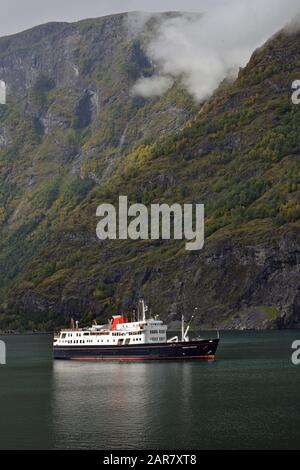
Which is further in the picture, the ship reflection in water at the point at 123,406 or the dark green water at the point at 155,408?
the ship reflection in water at the point at 123,406

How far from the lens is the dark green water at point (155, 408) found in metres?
105

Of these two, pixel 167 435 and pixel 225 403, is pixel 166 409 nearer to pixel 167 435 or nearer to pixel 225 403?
pixel 225 403

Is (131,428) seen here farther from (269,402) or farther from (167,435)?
(269,402)

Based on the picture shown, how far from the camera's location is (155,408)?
129375 millimetres

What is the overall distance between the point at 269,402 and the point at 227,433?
25624 mm

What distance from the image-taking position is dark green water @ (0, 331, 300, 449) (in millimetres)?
105062

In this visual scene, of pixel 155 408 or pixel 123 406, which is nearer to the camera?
pixel 155 408

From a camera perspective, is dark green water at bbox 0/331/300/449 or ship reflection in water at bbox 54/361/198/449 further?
ship reflection in water at bbox 54/361/198/449

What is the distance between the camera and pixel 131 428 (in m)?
113

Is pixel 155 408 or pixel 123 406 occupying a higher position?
pixel 155 408
